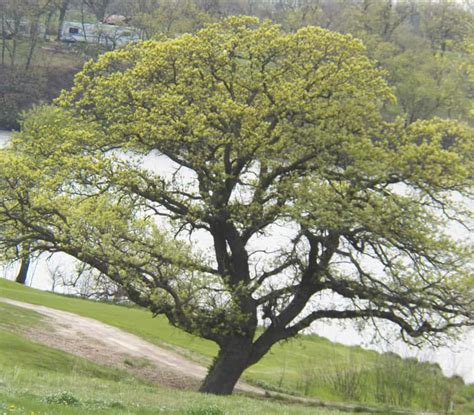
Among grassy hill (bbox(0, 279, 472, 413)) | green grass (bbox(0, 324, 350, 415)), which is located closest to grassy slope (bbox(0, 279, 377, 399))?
grassy hill (bbox(0, 279, 472, 413))

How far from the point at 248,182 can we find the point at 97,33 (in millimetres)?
94743

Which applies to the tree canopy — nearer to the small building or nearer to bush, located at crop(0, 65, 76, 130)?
bush, located at crop(0, 65, 76, 130)

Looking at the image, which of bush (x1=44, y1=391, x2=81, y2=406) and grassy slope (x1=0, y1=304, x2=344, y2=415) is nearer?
grassy slope (x1=0, y1=304, x2=344, y2=415)

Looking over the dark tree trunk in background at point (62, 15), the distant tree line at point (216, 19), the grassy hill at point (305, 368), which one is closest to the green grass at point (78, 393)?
the grassy hill at point (305, 368)

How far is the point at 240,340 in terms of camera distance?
23.8m

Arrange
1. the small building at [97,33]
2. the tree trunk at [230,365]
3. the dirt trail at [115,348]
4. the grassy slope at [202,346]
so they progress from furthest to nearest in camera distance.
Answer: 1. the small building at [97,33]
2. the grassy slope at [202,346]
3. the dirt trail at [115,348]
4. the tree trunk at [230,365]

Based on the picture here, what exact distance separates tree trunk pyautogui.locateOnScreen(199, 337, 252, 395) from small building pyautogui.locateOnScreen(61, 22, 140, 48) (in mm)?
81296

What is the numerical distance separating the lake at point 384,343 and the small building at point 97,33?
46359 mm

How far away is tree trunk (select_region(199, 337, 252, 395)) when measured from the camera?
23.8 m

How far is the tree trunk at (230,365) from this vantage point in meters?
23.8

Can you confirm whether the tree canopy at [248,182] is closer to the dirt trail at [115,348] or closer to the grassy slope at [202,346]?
the dirt trail at [115,348]

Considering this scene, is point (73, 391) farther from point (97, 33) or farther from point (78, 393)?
point (97, 33)

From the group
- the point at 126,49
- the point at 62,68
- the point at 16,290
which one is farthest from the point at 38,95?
the point at 126,49

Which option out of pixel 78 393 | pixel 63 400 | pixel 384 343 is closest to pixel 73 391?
pixel 78 393
